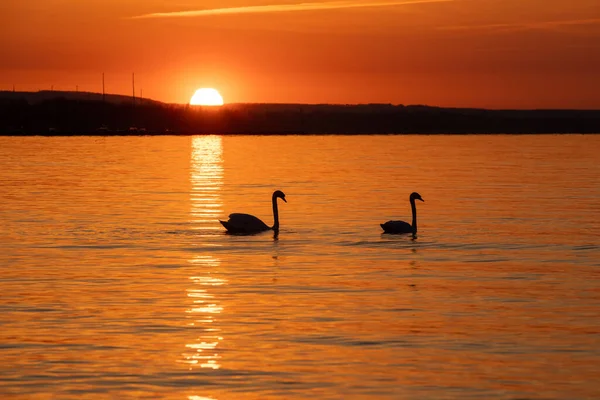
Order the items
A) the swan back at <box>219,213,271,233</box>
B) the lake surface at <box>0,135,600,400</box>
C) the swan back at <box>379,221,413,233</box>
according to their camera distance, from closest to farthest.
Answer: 1. the lake surface at <box>0,135,600,400</box>
2. the swan back at <box>379,221,413,233</box>
3. the swan back at <box>219,213,271,233</box>

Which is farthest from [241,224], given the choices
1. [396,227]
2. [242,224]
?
[396,227]

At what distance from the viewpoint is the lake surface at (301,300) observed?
49.8ft

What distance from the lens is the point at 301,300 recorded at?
2131 centimetres

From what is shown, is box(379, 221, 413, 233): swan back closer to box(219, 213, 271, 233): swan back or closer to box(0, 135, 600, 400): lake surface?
box(0, 135, 600, 400): lake surface

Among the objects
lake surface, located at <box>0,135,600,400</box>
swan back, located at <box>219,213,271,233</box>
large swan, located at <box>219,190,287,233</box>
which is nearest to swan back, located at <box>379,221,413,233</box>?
lake surface, located at <box>0,135,600,400</box>

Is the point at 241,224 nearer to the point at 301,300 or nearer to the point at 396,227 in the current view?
the point at 396,227

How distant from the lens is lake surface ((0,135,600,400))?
1518cm

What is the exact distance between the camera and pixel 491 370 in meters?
15.6

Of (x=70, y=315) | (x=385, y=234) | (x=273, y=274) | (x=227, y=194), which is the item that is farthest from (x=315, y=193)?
(x=70, y=315)

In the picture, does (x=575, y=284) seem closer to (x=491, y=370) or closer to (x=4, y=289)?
(x=491, y=370)

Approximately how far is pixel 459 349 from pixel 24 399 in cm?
583

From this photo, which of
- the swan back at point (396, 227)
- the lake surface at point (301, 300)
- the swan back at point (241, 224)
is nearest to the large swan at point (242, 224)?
the swan back at point (241, 224)

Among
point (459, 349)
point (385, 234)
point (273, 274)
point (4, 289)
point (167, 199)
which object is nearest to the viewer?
point (459, 349)

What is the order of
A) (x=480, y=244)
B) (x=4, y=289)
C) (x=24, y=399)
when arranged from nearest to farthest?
1. (x=24, y=399)
2. (x=4, y=289)
3. (x=480, y=244)
